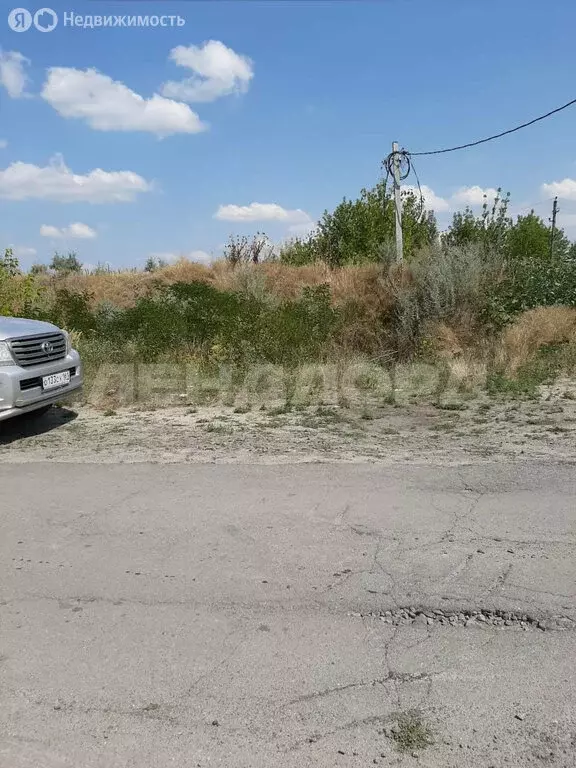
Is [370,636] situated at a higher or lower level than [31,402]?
lower

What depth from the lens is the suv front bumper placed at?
714 centimetres

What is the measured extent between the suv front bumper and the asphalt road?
196 cm

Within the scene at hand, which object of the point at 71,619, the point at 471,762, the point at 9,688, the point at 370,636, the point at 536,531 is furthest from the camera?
the point at 536,531

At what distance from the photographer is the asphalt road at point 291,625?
2.47m

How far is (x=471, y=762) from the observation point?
2322 mm

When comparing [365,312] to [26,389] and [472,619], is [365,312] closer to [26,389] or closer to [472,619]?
[26,389]

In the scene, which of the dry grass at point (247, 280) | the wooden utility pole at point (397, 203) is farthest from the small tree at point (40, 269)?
the wooden utility pole at point (397, 203)

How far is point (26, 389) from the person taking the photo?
24.2 ft

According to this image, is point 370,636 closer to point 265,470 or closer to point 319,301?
point 265,470

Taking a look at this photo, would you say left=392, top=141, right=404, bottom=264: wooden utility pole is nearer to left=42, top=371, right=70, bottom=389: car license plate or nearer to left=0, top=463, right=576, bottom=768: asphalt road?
left=42, top=371, right=70, bottom=389: car license plate

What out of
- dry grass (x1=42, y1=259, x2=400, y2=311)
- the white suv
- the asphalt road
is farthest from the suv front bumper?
dry grass (x1=42, y1=259, x2=400, y2=311)

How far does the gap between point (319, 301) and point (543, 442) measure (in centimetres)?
794

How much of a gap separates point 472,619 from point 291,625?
915 millimetres

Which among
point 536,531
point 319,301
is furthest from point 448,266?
point 536,531
